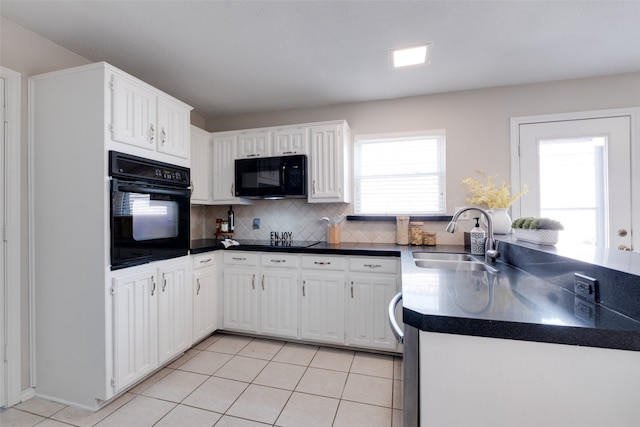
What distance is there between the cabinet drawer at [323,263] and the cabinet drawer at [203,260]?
906 mm

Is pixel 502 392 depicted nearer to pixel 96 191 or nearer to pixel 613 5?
pixel 96 191

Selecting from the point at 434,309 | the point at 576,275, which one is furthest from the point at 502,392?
the point at 576,275

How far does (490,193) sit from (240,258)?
93.8 inches

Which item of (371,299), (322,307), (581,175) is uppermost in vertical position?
(581,175)

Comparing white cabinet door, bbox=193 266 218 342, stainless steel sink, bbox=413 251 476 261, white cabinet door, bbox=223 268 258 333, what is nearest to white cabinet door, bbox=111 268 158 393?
white cabinet door, bbox=193 266 218 342

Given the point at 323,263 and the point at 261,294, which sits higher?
the point at 323,263

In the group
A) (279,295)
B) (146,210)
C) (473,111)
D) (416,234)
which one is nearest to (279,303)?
(279,295)

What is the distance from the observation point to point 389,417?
1.67m

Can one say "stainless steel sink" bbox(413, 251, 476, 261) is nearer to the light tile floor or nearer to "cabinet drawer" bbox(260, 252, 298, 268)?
the light tile floor

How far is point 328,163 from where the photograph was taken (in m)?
2.83

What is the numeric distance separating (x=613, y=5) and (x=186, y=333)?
12.0 ft

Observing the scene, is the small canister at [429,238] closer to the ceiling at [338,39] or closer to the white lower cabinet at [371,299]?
the white lower cabinet at [371,299]

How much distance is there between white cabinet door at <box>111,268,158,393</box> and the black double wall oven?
131 millimetres

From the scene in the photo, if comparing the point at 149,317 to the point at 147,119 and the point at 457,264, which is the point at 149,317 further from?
the point at 457,264
